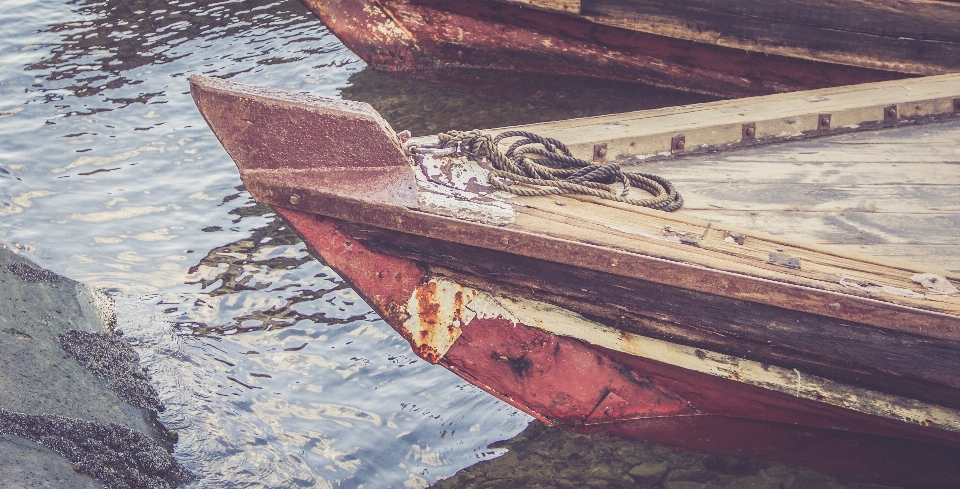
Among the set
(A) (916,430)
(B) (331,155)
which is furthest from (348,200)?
(A) (916,430)

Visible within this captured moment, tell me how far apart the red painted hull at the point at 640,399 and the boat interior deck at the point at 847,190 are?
0.62 m

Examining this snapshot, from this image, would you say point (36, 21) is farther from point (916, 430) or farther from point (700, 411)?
point (916, 430)

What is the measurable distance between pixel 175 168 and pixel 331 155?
3.49 m

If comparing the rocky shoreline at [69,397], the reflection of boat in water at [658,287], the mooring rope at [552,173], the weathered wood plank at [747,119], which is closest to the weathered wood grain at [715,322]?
the reflection of boat in water at [658,287]

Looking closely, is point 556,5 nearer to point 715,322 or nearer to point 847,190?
point 847,190

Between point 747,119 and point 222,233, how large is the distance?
3.18m

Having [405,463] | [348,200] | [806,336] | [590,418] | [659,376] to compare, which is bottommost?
[405,463]

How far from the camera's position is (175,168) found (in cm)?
613

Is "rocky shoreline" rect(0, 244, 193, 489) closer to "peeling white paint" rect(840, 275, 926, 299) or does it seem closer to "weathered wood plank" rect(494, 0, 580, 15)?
"peeling white paint" rect(840, 275, 926, 299)

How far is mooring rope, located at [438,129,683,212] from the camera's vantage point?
3.26 meters

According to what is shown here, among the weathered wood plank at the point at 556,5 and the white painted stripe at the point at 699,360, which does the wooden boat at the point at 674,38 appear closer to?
the weathered wood plank at the point at 556,5

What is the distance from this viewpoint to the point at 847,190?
354cm

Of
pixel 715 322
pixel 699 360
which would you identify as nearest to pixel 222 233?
pixel 699 360

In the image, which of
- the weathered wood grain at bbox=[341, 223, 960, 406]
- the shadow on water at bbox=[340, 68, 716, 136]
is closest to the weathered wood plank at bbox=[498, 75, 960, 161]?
the weathered wood grain at bbox=[341, 223, 960, 406]
